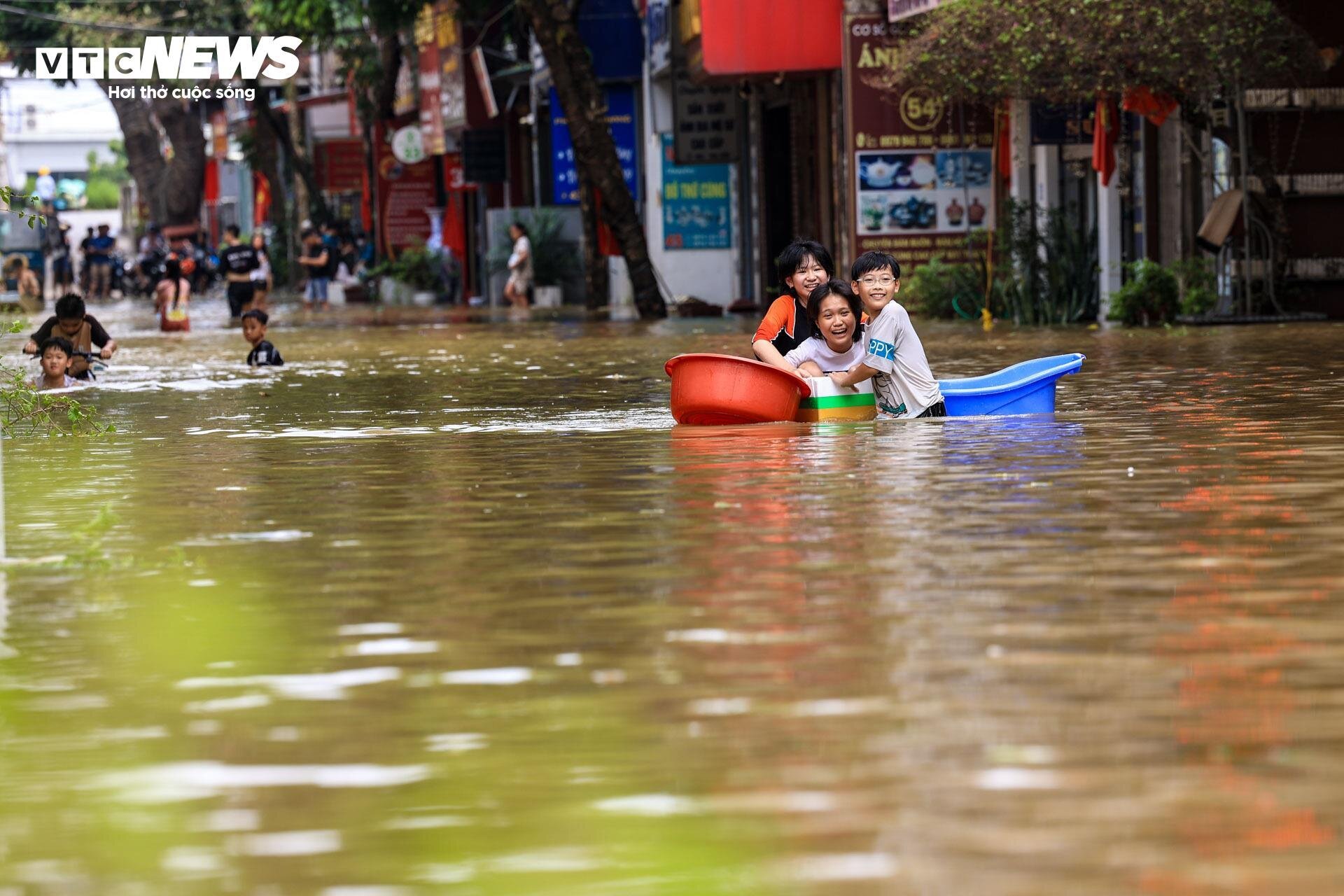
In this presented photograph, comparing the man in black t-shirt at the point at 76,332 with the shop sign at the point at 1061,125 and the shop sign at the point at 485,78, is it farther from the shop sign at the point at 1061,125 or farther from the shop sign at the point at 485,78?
the shop sign at the point at 485,78

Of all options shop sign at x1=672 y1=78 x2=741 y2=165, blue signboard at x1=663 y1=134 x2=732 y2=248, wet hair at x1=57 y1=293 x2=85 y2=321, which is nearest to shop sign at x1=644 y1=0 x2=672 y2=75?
shop sign at x1=672 y1=78 x2=741 y2=165

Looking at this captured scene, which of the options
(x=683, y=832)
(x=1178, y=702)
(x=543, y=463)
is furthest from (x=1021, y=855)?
(x=543, y=463)

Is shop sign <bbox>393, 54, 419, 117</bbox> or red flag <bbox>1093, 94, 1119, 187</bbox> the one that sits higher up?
shop sign <bbox>393, 54, 419, 117</bbox>

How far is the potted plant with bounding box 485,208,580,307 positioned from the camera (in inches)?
1747

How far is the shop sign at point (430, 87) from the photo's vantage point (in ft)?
168

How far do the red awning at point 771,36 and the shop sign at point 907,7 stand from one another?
1.24 metres

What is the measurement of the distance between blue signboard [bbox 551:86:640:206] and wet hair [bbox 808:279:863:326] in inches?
1113

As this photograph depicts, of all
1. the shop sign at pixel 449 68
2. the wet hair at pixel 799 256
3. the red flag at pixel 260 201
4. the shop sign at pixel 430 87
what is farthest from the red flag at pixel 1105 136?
the red flag at pixel 260 201

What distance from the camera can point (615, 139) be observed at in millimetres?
42094

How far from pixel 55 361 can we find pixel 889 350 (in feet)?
24.8

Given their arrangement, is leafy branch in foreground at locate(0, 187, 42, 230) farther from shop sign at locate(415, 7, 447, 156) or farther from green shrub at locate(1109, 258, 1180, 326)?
shop sign at locate(415, 7, 447, 156)

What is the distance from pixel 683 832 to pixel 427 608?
2.66 meters

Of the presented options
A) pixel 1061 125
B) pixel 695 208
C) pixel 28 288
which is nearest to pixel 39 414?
pixel 1061 125

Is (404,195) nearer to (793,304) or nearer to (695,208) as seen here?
(695,208)
